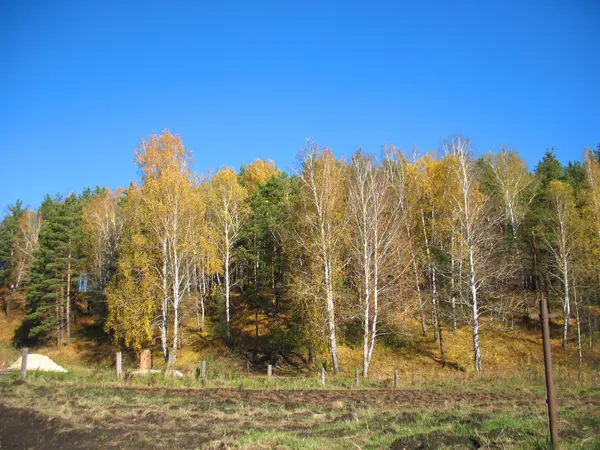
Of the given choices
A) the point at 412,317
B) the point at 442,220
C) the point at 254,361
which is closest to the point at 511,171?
the point at 442,220

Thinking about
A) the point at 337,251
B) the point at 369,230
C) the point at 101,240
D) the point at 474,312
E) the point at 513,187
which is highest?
the point at 513,187

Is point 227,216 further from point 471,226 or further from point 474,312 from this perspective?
point 474,312

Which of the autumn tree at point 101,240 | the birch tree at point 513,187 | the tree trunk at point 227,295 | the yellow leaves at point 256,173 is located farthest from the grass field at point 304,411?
the yellow leaves at point 256,173

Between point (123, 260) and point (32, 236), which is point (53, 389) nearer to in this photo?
point (123, 260)

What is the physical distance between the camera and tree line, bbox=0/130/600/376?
24.3 meters

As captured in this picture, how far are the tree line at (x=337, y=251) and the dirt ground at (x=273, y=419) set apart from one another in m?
8.31

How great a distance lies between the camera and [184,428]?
9.59 meters

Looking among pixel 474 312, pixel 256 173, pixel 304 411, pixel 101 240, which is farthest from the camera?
pixel 256 173

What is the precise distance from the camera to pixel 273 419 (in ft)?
35.3

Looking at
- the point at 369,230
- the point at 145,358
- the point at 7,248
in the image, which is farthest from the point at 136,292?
the point at 7,248

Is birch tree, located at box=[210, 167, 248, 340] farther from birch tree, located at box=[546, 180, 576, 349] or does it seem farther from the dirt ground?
birch tree, located at box=[546, 180, 576, 349]

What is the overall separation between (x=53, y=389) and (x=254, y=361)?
1481 centimetres

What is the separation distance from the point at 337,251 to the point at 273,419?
1450 centimetres

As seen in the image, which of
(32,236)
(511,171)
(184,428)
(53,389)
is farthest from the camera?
(32,236)
